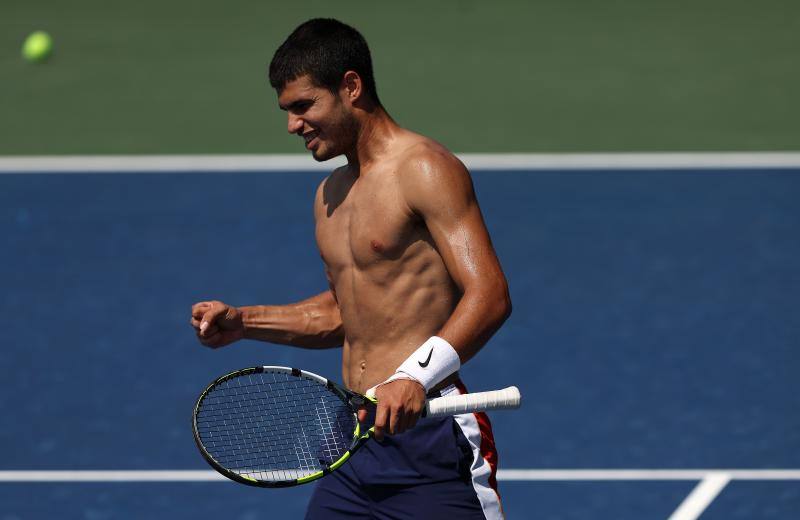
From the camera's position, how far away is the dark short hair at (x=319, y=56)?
218 inches

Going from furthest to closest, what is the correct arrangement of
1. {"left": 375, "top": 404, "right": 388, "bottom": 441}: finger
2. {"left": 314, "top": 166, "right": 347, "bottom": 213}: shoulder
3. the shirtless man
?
{"left": 314, "top": 166, "right": 347, "bottom": 213}: shoulder, the shirtless man, {"left": 375, "top": 404, "right": 388, "bottom": 441}: finger

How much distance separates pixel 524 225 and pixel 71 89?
5095 millimetres

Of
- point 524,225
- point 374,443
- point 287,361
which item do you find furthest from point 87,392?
point 374,443

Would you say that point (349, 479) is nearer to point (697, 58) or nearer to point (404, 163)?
point (404, 163)

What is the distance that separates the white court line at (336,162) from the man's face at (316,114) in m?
6.58

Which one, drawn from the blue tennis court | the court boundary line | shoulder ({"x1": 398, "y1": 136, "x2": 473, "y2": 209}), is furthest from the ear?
the court boundary line

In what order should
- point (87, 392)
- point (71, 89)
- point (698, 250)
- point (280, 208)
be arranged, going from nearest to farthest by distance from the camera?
point (87, 392) → point (698, 250) → point (280, 208) → point (71, 89)

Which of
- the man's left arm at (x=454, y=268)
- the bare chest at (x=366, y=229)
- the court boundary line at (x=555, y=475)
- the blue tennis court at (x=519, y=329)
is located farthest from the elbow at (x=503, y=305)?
the court boundary line at (x=555, y=475)

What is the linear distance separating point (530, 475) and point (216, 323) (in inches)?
119

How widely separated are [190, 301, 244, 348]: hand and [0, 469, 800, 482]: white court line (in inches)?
106

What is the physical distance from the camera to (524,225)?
11.3 meters

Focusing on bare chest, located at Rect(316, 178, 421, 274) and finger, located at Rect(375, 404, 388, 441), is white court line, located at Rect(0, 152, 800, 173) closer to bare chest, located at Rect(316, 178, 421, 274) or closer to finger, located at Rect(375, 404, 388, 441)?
bare chest, located at Rect(316, 178, 421, 274)

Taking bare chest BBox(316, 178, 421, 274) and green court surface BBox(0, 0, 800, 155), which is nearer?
bare chest BBox(316, 178, 421, 274)

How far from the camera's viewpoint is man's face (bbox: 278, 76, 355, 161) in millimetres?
5547
